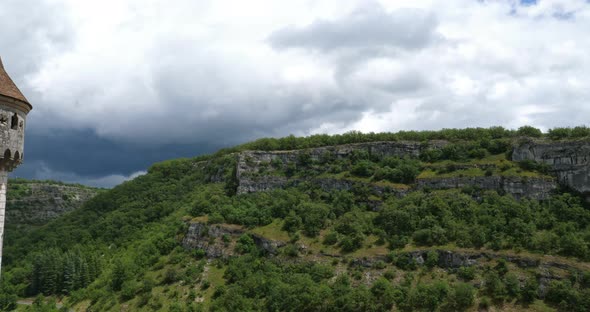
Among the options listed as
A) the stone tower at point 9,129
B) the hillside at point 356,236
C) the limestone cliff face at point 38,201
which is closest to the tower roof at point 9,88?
the stone tower at point 9,129

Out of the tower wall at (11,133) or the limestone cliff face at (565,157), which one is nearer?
the tower wall at (11,133)

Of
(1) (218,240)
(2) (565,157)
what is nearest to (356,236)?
(1) (218,240)

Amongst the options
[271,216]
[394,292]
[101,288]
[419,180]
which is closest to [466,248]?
[394,292]

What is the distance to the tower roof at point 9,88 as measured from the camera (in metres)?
19.2

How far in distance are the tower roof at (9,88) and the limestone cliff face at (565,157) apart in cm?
7501

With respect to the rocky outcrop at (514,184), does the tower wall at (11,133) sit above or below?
above

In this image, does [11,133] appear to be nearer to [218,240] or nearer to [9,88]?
[9,88]

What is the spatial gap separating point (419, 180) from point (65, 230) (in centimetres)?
8528

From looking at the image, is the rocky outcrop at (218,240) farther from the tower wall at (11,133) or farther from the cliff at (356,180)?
the tower wall at (11,133)

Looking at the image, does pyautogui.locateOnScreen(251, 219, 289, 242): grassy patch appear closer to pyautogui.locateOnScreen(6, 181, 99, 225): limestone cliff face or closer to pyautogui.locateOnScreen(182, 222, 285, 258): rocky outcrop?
pyautogui.locateOnScreen(182, 222, 285, 258): rocky outcrop

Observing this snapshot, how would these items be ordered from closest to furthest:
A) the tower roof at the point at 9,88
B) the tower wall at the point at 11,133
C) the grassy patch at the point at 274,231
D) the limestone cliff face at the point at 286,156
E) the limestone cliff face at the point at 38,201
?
the tower wall at the point at 11,133 → the tower roof at the point at 9,88 → the grassy patch at the point at 274,231 → the limestone cliff face at the point at 286,156 → the limestone cliff face at the point at 38,201

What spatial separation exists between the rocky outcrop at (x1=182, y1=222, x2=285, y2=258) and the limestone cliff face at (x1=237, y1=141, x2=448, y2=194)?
40.6 feet

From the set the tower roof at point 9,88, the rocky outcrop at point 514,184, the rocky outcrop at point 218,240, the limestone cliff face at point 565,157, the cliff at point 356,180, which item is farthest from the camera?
the rocky outcrop at point 218,240

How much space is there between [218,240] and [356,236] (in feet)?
79.6
